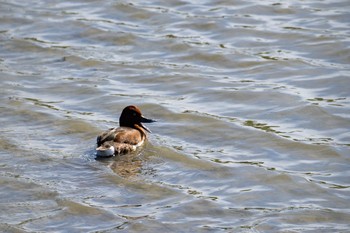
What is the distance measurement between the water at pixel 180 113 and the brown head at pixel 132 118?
28 cm

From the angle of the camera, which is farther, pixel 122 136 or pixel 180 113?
pixel 180 113

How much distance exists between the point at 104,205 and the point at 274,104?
144 inches

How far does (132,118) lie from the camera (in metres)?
10.6

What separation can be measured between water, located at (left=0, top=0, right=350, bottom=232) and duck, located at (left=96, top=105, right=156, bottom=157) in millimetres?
123

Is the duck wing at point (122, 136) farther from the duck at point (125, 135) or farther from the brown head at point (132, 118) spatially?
the brown head at point (132, 118)

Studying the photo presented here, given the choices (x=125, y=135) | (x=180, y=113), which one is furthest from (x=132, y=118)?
(x=180, y=113)

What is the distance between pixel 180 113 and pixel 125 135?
1140mm

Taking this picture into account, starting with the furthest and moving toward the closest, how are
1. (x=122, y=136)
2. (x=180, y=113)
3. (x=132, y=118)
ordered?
(x=180, y=113), (x=132, y=118), (x=122, y=136)

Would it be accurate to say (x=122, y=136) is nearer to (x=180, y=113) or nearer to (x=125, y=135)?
(x=125, y=135)

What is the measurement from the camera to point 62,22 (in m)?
14.8

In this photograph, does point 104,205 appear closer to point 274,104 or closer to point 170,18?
point 274,104

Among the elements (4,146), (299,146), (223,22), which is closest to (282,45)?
(223,22)

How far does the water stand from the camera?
8297 mm

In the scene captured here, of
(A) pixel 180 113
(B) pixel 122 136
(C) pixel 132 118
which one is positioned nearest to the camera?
(B) pixel 122 136
